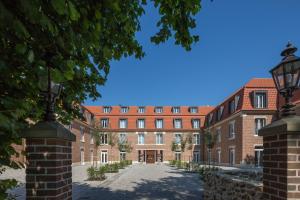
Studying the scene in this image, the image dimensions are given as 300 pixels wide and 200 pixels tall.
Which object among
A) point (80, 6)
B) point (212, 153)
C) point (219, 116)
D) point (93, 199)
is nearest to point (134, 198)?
point (93, 199)

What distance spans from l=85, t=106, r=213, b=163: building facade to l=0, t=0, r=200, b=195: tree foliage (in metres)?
41.3

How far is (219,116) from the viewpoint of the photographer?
125ft

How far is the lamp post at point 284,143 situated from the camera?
12.0 feet

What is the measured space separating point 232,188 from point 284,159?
3.75 m

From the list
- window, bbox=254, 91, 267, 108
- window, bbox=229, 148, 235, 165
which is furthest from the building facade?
window, bbox=254, 91, 267, 108

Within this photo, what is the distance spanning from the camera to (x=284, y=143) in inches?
148

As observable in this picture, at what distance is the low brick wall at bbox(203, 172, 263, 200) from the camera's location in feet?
17.9

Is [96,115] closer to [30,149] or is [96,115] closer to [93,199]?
[93,199]

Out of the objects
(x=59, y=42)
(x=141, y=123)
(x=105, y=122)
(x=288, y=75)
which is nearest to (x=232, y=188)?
(x=288, y=75)

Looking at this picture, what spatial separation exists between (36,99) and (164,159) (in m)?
44.2

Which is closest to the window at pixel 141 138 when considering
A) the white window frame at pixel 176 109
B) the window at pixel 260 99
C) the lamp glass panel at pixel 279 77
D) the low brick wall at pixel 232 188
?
the white window frame at pixel 176 109

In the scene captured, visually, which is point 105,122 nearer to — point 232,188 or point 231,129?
point 231,129

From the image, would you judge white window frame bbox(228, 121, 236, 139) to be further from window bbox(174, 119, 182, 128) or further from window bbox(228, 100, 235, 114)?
window bbox(174, 119, 182, 128)

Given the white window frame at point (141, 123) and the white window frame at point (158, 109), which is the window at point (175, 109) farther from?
the white window frame at point (141, 123)
